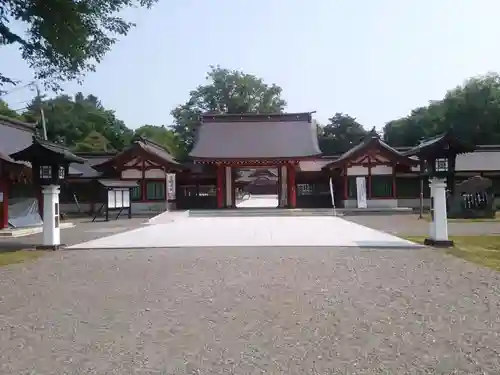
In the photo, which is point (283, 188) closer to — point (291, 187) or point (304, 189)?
point (291, 187)

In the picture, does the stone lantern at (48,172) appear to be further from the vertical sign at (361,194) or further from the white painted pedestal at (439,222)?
the vertical sign at (361,194)

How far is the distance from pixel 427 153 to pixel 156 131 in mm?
51405

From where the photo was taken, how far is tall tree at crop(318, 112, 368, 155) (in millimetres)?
58312

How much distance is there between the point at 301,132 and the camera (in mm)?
33625

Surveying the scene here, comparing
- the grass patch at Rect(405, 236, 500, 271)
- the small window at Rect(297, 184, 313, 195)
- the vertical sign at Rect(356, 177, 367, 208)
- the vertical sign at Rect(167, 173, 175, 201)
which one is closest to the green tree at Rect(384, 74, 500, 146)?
the small window at Rect(297, 184, 313, 195)

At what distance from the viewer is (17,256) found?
446 inches

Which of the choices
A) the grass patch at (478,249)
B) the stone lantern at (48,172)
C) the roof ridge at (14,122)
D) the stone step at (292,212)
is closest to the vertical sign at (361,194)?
the stone step at (292,212)

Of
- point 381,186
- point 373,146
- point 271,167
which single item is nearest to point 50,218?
point 271,167

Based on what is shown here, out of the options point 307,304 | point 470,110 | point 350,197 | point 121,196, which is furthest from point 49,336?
point 470,110

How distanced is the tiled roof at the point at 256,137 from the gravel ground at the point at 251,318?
2144cm

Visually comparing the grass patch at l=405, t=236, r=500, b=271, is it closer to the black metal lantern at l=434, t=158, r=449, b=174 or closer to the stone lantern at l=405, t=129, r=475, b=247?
the stone lantern at l=405, t=129, r=475, b=247

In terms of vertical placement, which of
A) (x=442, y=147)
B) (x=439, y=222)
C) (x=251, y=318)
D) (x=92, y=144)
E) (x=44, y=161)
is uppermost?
(x=92, y=144)

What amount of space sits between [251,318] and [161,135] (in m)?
54.3

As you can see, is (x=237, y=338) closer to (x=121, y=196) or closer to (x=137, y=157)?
(x=121, y=196)
